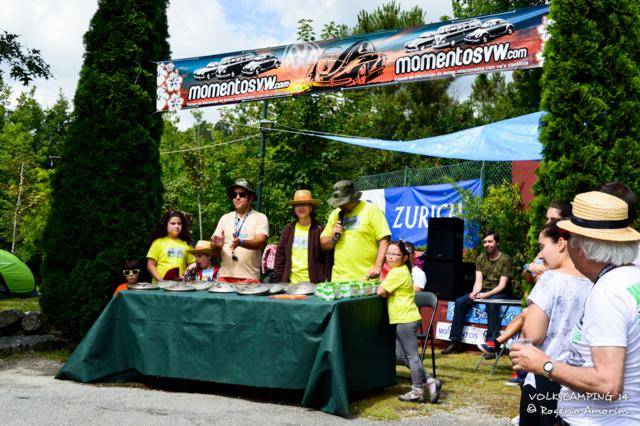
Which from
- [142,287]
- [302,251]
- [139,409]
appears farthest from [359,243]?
[139,409]

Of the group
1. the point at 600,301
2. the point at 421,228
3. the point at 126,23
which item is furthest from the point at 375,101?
the point at 600,301

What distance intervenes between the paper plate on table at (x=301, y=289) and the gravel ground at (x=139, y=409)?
0.95 meters

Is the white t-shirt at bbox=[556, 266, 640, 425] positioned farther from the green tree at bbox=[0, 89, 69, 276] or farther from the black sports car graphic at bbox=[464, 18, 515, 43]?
the green tree at bbox=[0, 89, 69, 276]

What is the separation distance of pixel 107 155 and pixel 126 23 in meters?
1.70

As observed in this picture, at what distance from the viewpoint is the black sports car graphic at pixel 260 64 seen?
9422mm

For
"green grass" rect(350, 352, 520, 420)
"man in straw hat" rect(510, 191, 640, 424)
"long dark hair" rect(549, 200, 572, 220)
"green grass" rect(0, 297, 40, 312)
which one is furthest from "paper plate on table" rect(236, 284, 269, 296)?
"green grass" rect(0, 297, 40, 312)

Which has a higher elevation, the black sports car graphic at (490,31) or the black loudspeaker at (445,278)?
the black sports car graphic at (490,31)

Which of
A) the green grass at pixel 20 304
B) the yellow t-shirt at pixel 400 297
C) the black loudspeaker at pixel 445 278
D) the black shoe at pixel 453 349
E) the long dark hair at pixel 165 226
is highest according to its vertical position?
the long dark hair at pixel 165 226

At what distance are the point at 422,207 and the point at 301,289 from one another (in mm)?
8241

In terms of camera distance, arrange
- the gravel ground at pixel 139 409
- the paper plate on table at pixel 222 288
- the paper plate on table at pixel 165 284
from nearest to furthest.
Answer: the gravel ground at pixel 139 409, the paper plate on table at pixel 222 288, the paper plate on table at pixel 165 284

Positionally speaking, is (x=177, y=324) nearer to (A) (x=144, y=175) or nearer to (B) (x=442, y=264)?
(A) (x=144, y=175)

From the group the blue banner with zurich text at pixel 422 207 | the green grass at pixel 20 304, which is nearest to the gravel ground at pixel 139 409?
the green grass at pixel 20 304

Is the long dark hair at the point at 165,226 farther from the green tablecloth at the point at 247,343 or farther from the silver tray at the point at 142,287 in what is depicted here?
the green tablecloth at the point at 247,343

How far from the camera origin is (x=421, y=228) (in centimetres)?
1356
